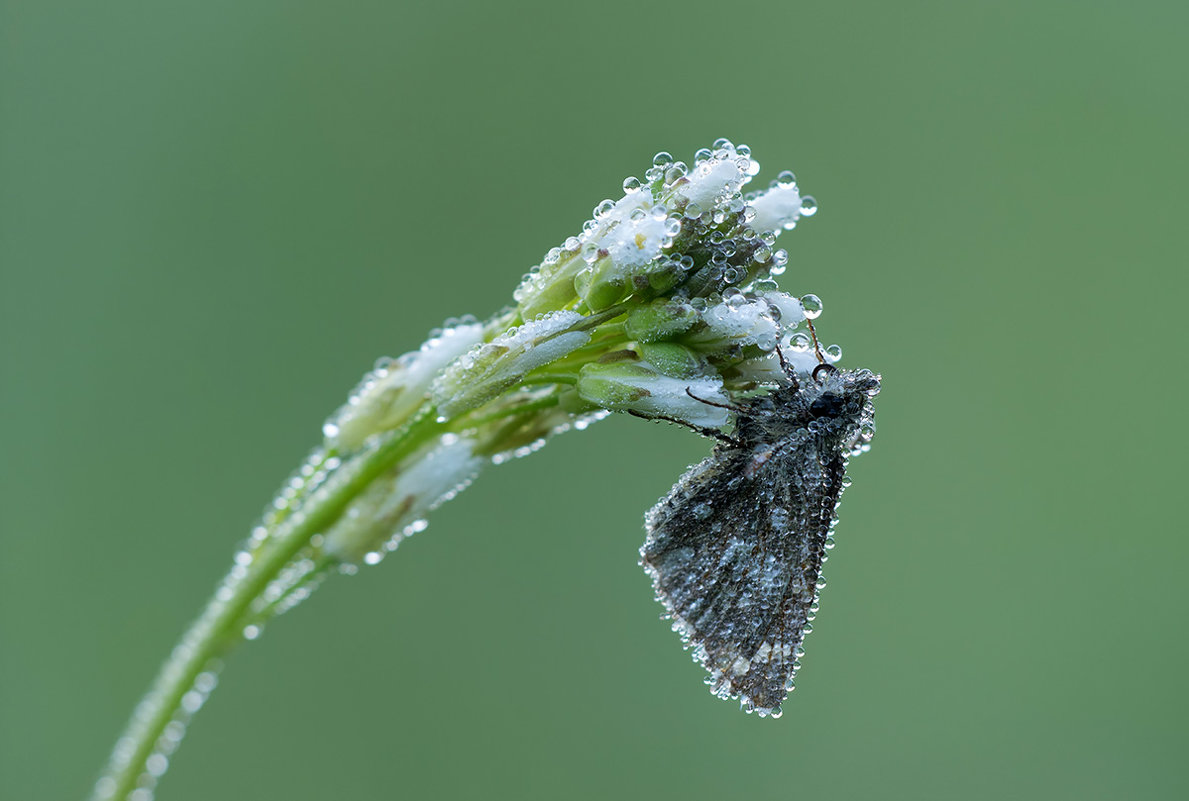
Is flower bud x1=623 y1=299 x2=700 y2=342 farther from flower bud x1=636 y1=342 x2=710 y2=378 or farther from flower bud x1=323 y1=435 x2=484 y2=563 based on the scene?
flower bud x1=323 y1=435 x2=484 y2=563

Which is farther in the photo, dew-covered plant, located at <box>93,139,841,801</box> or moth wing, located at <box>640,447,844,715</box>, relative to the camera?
moth wing, located at <box>640,447,844,715</box>

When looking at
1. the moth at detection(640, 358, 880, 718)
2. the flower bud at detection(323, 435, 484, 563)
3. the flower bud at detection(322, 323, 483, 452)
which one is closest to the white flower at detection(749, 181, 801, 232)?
the moth at detection(640, 358, 880, 718)

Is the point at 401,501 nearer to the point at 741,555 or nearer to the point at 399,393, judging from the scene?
the point at 399,393

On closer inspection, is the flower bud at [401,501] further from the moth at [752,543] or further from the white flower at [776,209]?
the white flower at [776,209]

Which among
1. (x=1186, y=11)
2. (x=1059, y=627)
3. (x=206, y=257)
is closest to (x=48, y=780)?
(x=206, y=257)

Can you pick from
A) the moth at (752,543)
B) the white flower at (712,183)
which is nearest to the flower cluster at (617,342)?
the white flower at (712,183)

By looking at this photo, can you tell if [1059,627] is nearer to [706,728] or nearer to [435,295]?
[706,728]

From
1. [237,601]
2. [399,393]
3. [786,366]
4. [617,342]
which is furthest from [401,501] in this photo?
[786,366]
